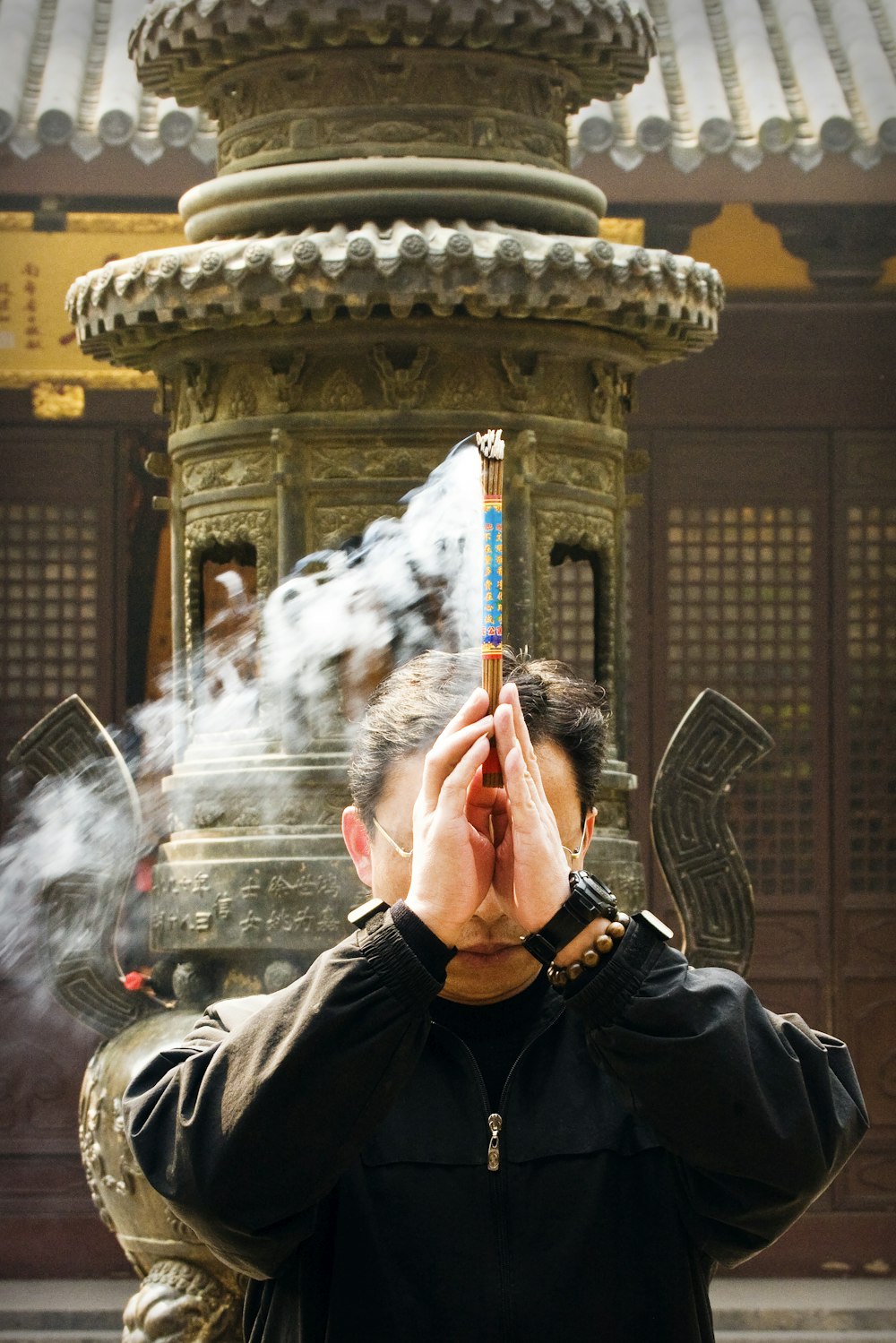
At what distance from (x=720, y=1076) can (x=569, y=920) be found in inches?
8.6

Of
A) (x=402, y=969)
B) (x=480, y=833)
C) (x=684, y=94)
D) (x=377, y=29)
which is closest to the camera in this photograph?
(x=402, y=969)

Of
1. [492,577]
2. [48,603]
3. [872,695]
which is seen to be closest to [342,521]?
[492,577]

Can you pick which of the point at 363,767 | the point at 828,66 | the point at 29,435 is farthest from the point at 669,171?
the point at 363,767

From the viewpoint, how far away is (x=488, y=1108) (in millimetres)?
2279

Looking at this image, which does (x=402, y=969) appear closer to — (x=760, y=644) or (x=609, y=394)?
(x=609, y=394)

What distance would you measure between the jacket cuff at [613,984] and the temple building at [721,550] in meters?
5.65

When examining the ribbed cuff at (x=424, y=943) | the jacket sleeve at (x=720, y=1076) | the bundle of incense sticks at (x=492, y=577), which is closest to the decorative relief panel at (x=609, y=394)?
the bundle of incense sticks at (x=492, y=577)

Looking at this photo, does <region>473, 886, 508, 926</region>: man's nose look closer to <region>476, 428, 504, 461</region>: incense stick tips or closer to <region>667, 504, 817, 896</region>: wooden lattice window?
<region>476, 428, 504, 461</region>: incense stick tips

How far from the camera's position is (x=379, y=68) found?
15.9 feet

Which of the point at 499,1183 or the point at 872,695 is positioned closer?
the point at 499,1183

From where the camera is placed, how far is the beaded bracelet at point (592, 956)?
2.13 m

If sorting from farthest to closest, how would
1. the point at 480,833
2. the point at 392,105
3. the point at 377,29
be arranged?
1. the point at 392,105
2. the point at 377,29
3. the point at 480,833

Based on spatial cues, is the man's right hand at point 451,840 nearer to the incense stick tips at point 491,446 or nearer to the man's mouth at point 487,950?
the man's mouth at point 487,950

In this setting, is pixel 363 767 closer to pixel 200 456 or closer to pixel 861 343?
pixel 200 456
